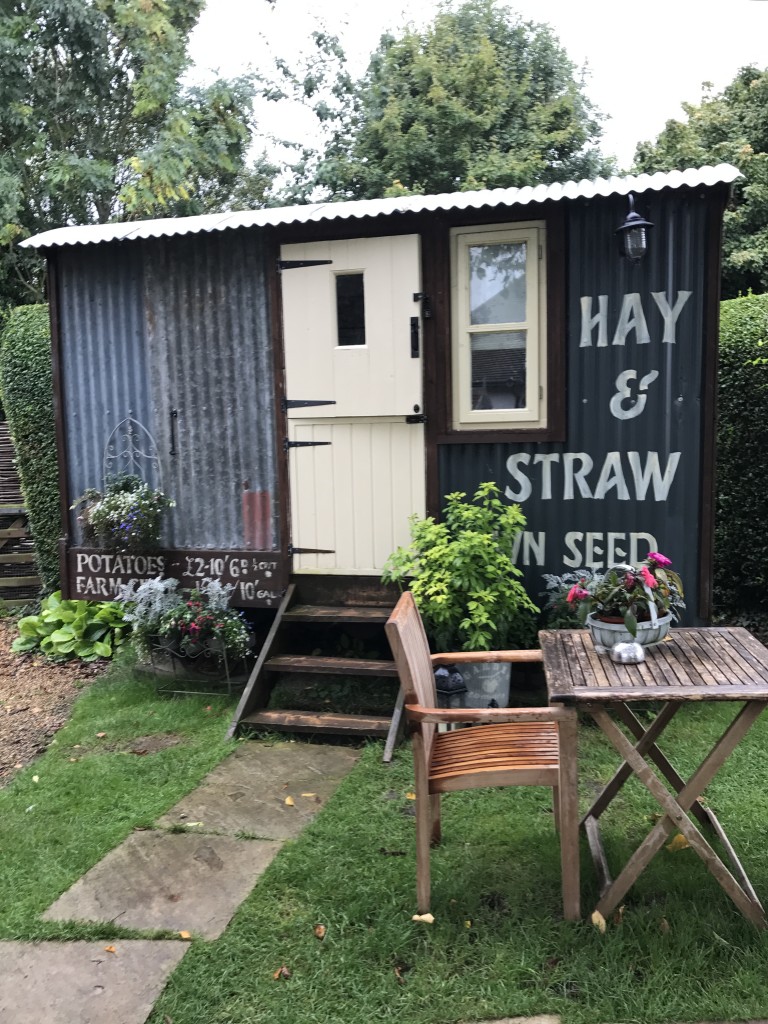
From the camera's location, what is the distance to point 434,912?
2.83 meters

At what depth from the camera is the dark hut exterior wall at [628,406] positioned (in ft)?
14.7

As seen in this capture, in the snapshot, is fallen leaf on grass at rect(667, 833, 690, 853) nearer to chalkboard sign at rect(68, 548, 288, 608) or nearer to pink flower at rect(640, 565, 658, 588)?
pink flower at rect(640, 565, 658, 588)

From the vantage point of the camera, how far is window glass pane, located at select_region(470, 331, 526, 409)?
4805 millimetres

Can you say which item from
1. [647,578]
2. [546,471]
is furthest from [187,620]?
[647,578]

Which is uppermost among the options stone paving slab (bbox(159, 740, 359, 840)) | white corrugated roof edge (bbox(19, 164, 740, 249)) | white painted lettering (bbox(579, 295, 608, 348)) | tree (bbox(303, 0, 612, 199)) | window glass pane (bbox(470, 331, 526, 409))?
tree (bbox(303, 0, 612, 199))

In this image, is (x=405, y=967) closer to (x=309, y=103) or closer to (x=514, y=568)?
(x=514, y=568)

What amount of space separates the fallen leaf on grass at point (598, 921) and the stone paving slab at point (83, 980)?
1.39 meters

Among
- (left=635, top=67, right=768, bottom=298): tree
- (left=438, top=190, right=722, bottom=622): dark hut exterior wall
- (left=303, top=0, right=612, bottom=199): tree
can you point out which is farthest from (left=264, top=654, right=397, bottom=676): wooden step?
(left=303, top=0, right=612, bottom=199): tree

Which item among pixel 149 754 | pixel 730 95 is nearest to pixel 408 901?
pixel 149 754

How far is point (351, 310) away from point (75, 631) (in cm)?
351

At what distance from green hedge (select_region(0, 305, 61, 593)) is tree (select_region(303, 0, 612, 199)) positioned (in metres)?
6.68

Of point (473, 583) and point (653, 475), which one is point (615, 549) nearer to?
point (653, 475)

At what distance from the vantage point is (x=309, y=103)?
15.7m

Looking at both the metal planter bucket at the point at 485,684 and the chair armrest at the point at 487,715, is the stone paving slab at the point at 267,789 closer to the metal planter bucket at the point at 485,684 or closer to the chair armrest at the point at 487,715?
the metal planter bucket at the point at 485,684
